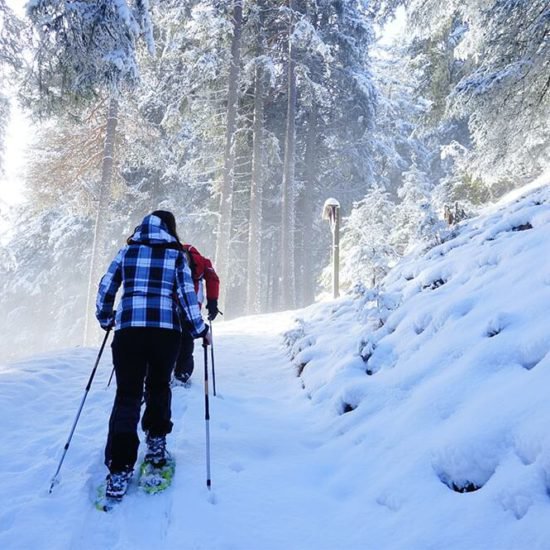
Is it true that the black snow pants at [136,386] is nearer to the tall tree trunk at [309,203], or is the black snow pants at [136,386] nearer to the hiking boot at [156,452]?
the hiking boot at [156,452]

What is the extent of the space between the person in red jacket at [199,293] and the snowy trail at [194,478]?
0.88ft

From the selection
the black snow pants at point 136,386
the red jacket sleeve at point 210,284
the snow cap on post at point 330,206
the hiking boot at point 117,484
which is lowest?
the hiking boot at point 117,484

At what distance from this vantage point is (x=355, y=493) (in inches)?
121

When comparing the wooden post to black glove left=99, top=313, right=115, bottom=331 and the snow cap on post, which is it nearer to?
the snow cap on post

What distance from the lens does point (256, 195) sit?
59.8 ft

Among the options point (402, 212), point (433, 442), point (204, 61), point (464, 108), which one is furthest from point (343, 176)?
point (433, 442)

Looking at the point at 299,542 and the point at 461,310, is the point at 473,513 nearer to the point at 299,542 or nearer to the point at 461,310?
the point at 299,542

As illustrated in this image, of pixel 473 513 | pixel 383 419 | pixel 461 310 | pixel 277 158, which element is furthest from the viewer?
pixel 277 158

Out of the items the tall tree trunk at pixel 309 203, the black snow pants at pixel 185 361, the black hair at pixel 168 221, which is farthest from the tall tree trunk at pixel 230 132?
the black hair at pixel 168 221

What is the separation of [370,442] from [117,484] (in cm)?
190

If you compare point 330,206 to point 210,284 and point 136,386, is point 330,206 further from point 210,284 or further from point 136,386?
point 136,386

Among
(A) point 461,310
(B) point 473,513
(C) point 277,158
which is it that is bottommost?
(B) point 473,513

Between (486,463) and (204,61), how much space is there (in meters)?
17.1

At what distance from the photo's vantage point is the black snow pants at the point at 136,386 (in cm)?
329
